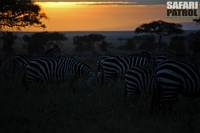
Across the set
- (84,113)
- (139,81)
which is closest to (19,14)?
(139,81)

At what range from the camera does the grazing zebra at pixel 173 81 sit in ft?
30.2

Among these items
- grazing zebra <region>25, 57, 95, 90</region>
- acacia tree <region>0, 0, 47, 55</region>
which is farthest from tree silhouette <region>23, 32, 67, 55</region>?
grazing zebra <region>25, 57, 95, 90</region>

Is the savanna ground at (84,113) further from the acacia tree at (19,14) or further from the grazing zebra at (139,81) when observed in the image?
the acacia tree at (19,14)

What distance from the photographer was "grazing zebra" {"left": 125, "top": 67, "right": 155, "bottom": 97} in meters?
10.4

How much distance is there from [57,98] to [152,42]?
→ 137 ft

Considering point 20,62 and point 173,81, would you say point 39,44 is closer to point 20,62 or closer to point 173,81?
point 20,62

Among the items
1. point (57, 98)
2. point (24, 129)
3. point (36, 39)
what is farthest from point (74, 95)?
point (36, 39)

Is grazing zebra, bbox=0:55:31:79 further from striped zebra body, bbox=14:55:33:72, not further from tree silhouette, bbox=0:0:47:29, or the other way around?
tree silhouette, bbox=0:0:47:29

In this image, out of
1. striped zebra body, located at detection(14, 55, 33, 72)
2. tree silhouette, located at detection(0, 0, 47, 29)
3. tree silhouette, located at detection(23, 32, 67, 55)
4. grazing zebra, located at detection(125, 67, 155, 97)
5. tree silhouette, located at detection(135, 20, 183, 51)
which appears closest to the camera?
grazing zebra, located at detection(125, 67, 155, 97)

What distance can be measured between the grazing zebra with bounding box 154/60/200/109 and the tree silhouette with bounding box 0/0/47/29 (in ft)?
48.6

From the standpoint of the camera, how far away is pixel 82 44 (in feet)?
168

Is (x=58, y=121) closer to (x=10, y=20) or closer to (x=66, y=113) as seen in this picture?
(x=66, y=113)

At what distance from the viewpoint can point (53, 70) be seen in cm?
1327

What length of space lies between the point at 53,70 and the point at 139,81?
3.61 m
